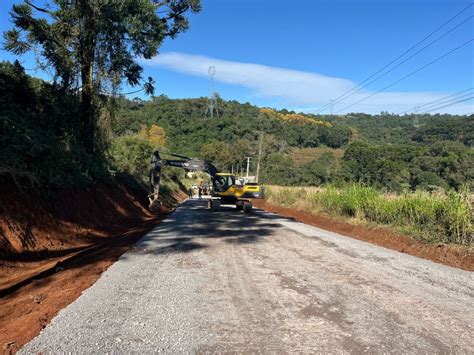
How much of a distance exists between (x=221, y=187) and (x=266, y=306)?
2140 centimetres

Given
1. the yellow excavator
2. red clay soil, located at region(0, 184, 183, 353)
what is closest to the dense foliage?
red clay soil, located at region(0, 184, 183, 353)

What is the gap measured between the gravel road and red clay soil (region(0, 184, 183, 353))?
37 centimetres

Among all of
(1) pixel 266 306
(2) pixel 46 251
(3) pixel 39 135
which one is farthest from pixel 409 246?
(3) pixel 39 135

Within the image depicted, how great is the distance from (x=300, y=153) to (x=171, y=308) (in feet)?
315

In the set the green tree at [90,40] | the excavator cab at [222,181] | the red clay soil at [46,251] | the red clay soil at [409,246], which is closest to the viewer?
the red clay soil at [46,251]

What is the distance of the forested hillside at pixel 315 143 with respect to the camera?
125 ft

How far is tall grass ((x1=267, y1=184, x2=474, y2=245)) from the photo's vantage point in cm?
1180

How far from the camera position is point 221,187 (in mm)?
27406

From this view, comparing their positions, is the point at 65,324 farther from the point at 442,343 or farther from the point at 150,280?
the point at 442,343

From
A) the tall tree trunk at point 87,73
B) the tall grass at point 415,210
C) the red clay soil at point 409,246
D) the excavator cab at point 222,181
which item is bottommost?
the red clay soil at point 409,246

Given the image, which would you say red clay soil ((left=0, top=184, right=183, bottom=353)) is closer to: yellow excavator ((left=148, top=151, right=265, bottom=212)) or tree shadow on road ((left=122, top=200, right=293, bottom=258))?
tree shadow on road ((left=122, top=200, right=293, bottom=258))

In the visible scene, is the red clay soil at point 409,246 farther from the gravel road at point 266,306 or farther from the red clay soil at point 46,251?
the red clay soil at point 46,251

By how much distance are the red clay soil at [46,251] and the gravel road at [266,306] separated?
37 centimetres

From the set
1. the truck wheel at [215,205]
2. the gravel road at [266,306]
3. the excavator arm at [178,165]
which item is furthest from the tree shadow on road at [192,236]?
the excavator arm at [178,165]
